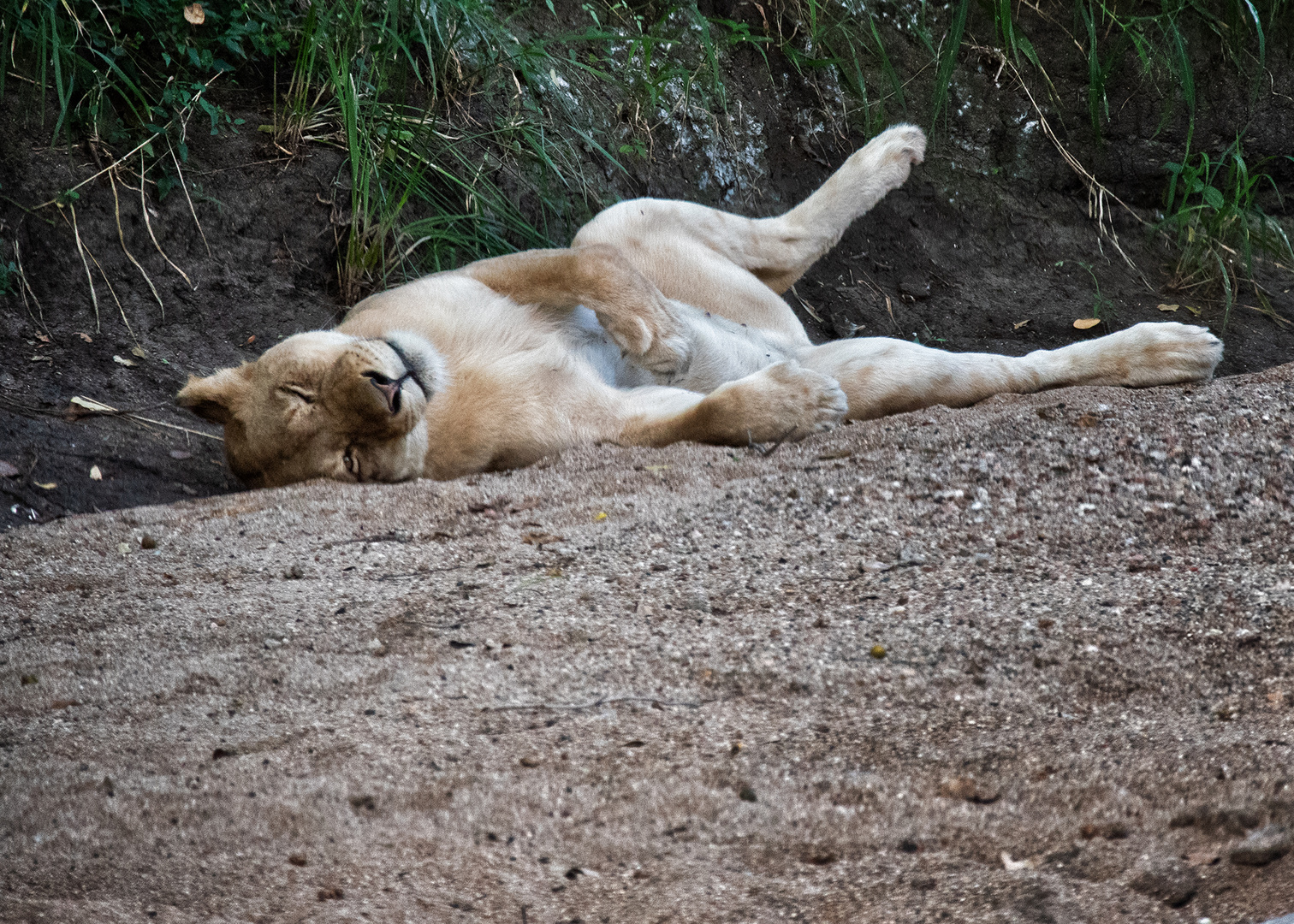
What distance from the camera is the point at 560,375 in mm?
3465

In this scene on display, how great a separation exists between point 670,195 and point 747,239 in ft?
4.56

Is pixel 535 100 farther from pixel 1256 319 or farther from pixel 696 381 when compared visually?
pixel 1256 319

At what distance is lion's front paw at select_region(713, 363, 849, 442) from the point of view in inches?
123

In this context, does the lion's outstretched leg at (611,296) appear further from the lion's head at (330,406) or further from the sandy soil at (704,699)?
the sandy soil at (704,699)

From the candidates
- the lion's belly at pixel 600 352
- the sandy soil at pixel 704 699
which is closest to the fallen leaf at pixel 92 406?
the sandy soil at pixel 704 699

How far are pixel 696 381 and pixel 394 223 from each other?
5.64 ft

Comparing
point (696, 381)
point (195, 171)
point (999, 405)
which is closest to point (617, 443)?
point (696, 381)

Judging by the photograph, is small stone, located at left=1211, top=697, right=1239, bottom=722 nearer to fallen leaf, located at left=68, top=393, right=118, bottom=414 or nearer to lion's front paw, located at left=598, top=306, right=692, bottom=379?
lion's front paw, located at left=598, top=306, right=692, bottom=379

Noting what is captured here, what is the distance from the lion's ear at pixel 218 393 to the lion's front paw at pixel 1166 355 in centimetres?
263

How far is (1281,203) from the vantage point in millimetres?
6223

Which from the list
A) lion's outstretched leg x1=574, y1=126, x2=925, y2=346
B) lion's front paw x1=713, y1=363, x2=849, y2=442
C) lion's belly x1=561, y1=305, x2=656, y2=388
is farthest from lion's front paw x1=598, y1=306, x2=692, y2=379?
lion's outstretched leg x1=574, y1=126, x2=925, y2=346

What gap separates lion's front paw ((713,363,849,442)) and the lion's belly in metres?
0.55

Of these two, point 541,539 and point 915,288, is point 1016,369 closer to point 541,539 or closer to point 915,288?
point 541,539

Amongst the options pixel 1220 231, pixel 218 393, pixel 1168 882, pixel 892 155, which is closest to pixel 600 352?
pixel 218 393
